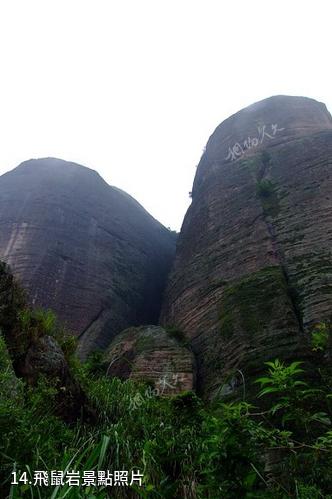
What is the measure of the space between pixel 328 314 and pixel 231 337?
193 centimetres

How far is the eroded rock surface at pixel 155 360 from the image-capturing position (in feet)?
32.9

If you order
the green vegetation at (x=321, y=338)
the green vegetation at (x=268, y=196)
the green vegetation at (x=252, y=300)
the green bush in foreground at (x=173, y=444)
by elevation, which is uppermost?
the green vegetation at (x=268, y=196)

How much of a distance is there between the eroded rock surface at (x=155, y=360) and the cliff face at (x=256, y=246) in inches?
14.8

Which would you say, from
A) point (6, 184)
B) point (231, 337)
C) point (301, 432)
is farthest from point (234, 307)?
point (6, 184)

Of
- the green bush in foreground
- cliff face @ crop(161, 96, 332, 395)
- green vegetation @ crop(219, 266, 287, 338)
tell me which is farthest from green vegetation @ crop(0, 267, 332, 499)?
green vegetation @ crop(219, 266, 287, 338)

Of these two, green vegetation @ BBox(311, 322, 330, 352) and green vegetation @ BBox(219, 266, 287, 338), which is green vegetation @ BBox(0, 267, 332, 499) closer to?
green vegetation @ BBox(311, 322, 330, 352)

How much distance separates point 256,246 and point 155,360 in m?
3.73

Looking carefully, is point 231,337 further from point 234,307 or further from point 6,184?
point 6,184

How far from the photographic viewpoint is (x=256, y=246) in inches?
478

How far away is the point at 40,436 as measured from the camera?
4.29 meters

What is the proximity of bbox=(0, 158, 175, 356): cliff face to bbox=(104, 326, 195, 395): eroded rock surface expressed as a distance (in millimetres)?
2489

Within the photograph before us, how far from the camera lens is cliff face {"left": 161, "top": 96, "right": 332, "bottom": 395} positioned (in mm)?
9500

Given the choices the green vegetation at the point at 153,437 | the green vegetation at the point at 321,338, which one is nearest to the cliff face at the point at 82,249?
the green vegetation at the point at 321,338

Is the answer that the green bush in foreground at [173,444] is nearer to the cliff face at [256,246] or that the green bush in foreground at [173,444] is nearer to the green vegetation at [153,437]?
the green vegetation at [153,437]
